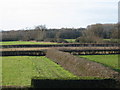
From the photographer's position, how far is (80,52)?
4734 centimetres

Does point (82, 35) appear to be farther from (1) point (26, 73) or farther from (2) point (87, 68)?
(2) point (87, 68)

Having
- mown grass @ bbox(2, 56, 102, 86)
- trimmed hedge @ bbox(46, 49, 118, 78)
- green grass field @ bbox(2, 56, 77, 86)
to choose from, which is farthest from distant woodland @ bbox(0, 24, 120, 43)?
trimmed hedge @ bbox(46, 49, 118, 78)

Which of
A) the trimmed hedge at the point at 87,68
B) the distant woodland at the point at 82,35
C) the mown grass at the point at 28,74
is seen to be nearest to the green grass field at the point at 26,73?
the mown grass at the point at 28,74

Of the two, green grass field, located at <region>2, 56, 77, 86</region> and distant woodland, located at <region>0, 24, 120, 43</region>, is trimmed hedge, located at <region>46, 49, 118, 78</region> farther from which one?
distant woodland, located at <region>0, 24, 120, 43</region>

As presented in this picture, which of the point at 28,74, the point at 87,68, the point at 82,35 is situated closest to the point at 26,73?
the point at 28,74

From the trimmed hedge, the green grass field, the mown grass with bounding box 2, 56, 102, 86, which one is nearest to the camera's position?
the trimmed hedge

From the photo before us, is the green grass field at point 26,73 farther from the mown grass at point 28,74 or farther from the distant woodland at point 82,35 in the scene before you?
the distant woodland at point 82,35

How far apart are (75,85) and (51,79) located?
1.39 metres

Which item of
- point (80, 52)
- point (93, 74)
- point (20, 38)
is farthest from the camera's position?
point (20, 38)

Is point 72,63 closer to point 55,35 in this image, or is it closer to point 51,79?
point 51,79

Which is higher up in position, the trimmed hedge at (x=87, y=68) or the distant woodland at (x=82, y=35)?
the distant woodland at (x=82, y=35)

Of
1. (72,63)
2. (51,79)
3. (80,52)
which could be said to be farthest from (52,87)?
(80,52)

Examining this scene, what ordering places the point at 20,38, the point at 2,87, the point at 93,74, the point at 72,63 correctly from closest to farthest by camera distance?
the point at 2,87 → the point at 93,74 → the point at 72,63 → the point at 20,38

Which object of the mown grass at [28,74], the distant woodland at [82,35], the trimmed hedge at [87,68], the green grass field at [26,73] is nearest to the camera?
the trimmed hedge at [87,68]
